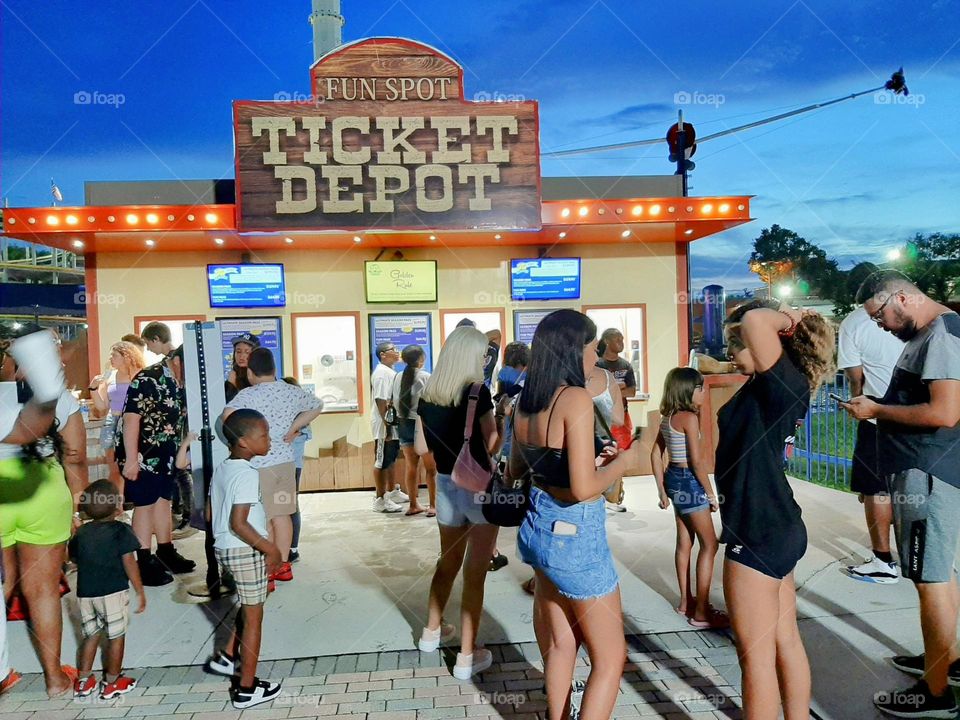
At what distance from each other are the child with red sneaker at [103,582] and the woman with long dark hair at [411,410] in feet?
10.6

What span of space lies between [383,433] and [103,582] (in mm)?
3968

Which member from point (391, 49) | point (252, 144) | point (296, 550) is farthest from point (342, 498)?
point (391, 49)

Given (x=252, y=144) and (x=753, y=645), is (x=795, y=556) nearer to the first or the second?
(x=753, y=645)

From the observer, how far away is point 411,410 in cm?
663

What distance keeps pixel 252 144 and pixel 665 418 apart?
575cm

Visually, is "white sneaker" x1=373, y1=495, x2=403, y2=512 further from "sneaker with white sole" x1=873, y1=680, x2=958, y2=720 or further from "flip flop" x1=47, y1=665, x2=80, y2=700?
"sneaker with white sole" x1=873, y1=680, x2=958, y2=720

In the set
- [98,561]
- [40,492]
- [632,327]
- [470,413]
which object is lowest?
[98,561]

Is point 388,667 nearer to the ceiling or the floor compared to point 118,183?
nearer to the floor

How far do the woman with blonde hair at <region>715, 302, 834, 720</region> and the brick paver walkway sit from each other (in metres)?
0.62

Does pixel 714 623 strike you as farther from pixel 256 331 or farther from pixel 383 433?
pixel 256 331

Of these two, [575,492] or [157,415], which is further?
[157,415]

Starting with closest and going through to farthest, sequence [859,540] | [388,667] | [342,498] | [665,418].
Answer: [388,667]
[665,418]
[859,540]
[342,498]

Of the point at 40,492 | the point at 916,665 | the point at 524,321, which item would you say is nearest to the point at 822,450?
the point at 524,321

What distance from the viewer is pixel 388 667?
3.62 m
